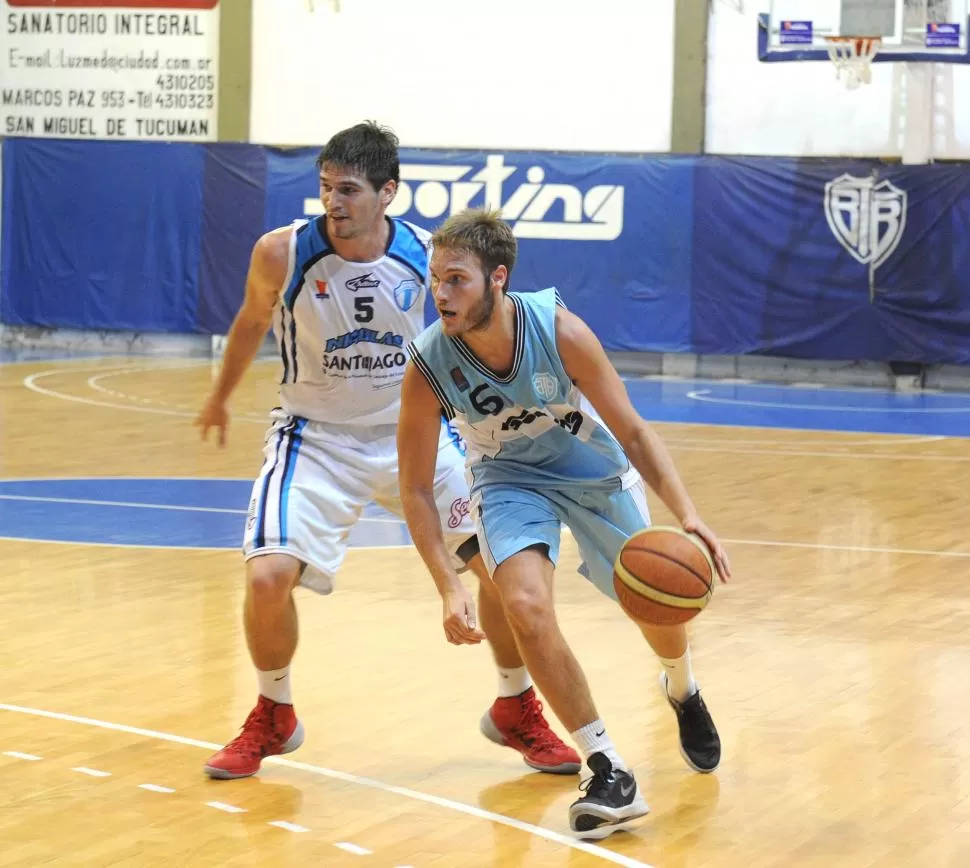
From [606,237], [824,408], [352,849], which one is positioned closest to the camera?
[352,849]

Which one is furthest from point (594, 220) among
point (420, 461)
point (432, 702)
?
point (420, 461)

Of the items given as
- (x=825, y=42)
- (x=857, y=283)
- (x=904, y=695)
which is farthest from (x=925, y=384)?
(x=904, y=695)

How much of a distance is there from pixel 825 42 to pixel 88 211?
903 centimetres

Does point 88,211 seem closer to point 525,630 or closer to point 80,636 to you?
point 80,636

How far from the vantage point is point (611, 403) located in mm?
4707

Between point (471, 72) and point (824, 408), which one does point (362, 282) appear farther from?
point (471, 72)

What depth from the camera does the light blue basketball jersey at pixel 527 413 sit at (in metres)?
4.77

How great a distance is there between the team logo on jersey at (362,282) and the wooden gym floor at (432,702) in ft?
4.70

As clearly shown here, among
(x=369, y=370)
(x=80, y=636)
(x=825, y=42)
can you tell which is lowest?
(x=80, y=636)

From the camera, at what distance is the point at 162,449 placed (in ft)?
41.2

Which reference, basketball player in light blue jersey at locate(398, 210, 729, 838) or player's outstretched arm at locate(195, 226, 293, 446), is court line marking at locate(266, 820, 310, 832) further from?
player's outstretched arm at locate(195, 226, 293, 446)

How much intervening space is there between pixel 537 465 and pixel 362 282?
84 centimetres

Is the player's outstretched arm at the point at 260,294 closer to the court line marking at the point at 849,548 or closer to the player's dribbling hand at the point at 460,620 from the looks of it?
the player's dribbling hand at the point at 460,620

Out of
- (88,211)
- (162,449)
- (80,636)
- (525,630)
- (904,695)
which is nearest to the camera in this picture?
(525,630)
